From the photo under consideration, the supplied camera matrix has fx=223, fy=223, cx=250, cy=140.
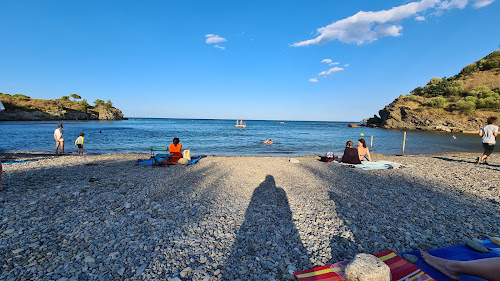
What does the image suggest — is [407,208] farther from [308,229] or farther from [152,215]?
[152,215]

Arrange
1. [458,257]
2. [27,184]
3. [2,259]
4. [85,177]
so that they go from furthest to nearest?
[85,177], [27,184], [458,257], [2,259]

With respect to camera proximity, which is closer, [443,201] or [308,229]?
[308,229]

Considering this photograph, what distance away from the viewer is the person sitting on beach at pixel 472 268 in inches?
111

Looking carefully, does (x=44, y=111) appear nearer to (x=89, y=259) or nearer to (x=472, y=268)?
(x=89, y=259)

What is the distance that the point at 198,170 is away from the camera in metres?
10.8

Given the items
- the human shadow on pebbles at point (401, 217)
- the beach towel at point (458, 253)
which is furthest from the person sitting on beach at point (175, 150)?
the beach towel at point (458, 253)

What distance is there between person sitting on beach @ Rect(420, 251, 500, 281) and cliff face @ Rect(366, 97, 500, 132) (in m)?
63.6

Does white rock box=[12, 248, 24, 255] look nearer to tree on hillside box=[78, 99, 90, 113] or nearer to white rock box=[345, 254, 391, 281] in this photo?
white rock box=[345, 254, 391, 281]

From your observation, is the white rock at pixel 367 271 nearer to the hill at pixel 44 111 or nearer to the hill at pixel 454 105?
the hill at pixel 454 105

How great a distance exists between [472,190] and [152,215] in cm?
1022

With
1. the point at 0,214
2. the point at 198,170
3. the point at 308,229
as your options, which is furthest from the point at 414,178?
the point at 0,214

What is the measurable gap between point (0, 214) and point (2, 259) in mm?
2297

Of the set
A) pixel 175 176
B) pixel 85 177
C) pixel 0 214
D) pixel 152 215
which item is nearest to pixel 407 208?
pixel 152 215

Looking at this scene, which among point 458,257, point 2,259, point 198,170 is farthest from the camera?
point 198,170
